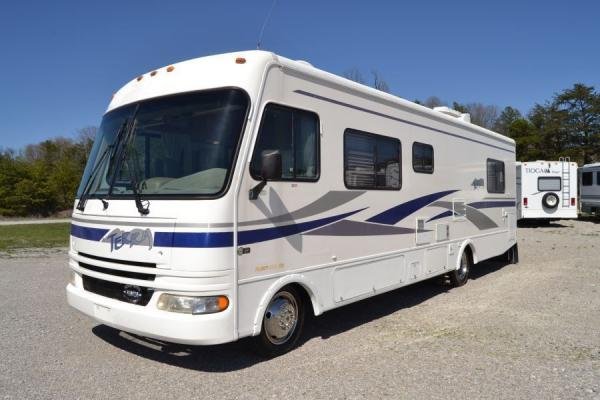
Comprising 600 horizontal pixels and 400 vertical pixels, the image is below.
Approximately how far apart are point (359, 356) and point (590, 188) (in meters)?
22.8

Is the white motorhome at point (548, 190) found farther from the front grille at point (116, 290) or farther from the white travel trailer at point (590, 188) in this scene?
the front grille at point (116, 290)

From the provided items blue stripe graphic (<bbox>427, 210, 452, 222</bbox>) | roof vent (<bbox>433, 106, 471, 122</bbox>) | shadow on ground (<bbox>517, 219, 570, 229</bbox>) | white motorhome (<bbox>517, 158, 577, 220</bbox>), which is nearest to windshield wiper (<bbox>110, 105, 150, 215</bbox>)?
blue stripe graphic (<bbox>427, 210, 452, 222</bbox>)

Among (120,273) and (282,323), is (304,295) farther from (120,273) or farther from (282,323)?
(120,273)

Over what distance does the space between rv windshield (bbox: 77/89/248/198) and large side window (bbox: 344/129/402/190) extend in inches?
67.6

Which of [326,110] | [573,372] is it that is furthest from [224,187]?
Result: [573,372]

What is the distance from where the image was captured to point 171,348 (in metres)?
5.15

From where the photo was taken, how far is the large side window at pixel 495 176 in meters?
9.70

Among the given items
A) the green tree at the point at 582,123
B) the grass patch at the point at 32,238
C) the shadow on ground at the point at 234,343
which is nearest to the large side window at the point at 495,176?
the shadow on ground at the point at 234,343

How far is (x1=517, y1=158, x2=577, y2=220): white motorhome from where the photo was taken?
65.1 ft

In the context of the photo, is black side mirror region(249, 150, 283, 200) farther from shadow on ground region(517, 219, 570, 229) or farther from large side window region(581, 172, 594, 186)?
large side window region(581, 172, 594, 186)

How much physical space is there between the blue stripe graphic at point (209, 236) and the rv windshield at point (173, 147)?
1.15 feet

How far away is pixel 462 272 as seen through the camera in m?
8.69

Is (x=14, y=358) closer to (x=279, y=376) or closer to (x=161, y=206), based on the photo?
(x=161, y=206)

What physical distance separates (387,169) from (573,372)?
303cm
